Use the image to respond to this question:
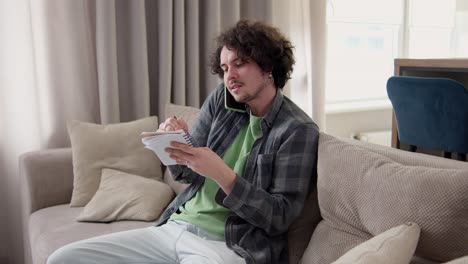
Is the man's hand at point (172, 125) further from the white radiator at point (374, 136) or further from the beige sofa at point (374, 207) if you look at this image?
the white radiator at point (374, 136)

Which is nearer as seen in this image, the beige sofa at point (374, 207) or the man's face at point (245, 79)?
the beige sofa at point (374, 207)

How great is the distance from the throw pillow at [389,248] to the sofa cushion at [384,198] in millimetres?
52

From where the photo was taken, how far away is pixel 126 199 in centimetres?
197

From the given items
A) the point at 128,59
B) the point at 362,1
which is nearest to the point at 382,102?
the point at 362,1

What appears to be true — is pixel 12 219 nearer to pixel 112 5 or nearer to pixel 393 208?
pixel 112 5

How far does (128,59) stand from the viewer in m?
2.52

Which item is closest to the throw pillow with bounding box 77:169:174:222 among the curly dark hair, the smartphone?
the smartphone

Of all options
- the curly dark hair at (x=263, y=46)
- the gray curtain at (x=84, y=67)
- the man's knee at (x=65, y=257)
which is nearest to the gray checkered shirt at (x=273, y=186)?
the curly dark hair at (x=263, y=46)

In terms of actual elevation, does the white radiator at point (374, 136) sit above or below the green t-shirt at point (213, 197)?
below

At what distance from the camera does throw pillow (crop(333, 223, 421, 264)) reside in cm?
88

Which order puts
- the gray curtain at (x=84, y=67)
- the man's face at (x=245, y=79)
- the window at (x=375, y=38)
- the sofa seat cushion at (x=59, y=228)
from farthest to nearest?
the window at (x=375, y=38), the gray curtain at (x=84, y=67), the sofa seat cushion at (x=59, y=228), the man's face at (x=245, y=79)

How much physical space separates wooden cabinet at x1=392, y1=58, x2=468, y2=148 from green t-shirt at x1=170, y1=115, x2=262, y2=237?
1047 mm

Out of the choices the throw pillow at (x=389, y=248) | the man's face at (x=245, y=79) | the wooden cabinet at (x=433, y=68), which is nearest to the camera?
the throw pillow at (x=389, y=248)

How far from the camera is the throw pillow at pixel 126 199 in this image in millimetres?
1920
